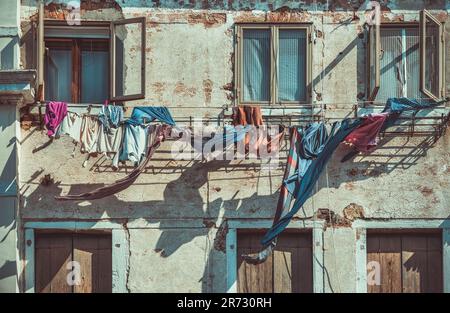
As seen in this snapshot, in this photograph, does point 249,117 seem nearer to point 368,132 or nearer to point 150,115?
point 150,115

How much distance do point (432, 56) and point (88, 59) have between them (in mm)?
4705

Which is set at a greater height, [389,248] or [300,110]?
[300,110]

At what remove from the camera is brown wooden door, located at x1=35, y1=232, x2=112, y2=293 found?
55.9 feet

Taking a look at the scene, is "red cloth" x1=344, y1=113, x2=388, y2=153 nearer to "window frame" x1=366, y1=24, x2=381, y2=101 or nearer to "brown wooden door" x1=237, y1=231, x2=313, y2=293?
"window frame" x1=366, y1=24, x2=381, y2=101

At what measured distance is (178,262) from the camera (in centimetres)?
1698

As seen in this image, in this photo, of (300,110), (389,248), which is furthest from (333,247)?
(300,110)

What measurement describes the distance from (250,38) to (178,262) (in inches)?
127

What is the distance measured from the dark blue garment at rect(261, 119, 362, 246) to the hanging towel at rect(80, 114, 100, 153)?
2535mm

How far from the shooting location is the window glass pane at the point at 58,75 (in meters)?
17.5

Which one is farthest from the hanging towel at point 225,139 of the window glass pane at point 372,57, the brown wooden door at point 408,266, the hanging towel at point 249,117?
the brown wooden door at point 408,266

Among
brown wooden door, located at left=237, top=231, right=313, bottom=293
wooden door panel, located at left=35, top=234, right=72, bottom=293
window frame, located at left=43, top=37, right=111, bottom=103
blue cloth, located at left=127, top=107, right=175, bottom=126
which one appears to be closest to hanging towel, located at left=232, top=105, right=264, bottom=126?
blue cloth, located at left=127, top=107, right=175, bottom=126
